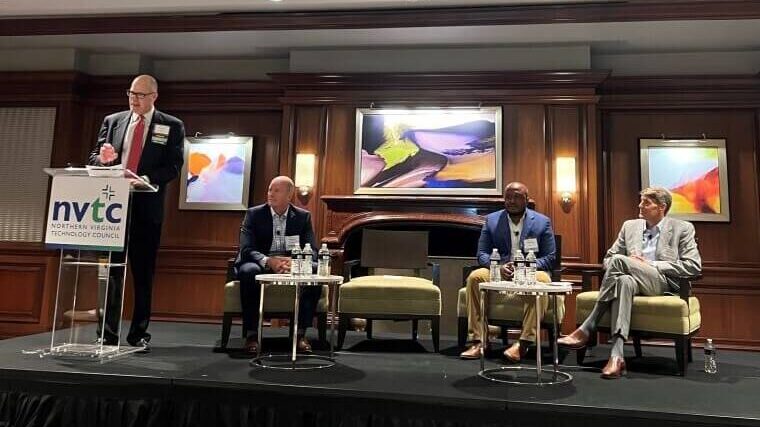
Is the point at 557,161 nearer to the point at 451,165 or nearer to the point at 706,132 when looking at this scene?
the point at 451,165

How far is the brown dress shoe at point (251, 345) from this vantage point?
116 inches

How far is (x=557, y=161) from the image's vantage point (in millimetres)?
4652

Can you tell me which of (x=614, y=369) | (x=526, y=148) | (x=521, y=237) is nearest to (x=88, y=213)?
(x=521, y=237)

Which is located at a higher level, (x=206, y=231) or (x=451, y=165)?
(x=451, y=165)

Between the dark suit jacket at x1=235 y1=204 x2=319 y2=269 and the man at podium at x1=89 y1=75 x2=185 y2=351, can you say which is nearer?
the man at podium at x1=89 y1=75 x2=185 y2=351

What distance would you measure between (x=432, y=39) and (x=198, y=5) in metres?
2.06

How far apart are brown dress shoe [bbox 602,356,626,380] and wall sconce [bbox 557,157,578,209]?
219 cm

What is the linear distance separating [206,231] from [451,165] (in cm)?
251

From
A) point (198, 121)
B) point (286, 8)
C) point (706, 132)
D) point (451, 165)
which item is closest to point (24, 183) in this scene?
point (198, 121)

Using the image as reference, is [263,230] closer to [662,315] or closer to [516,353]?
[516,353]

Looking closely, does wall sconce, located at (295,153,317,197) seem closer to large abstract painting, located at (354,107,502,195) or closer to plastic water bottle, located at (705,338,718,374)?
large abstract painting, located at (354,107,502,195)

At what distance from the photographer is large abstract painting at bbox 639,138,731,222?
15.2 feet

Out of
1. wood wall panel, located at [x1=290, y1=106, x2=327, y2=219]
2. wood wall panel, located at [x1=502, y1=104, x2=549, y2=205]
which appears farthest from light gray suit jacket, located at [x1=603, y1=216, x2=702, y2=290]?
wood wall panel, located at [x1=290, y1=106, x2=327, y2=219]

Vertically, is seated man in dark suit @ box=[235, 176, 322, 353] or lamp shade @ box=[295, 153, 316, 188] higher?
lamp shade @ box=[295, 153, 316, 188]
